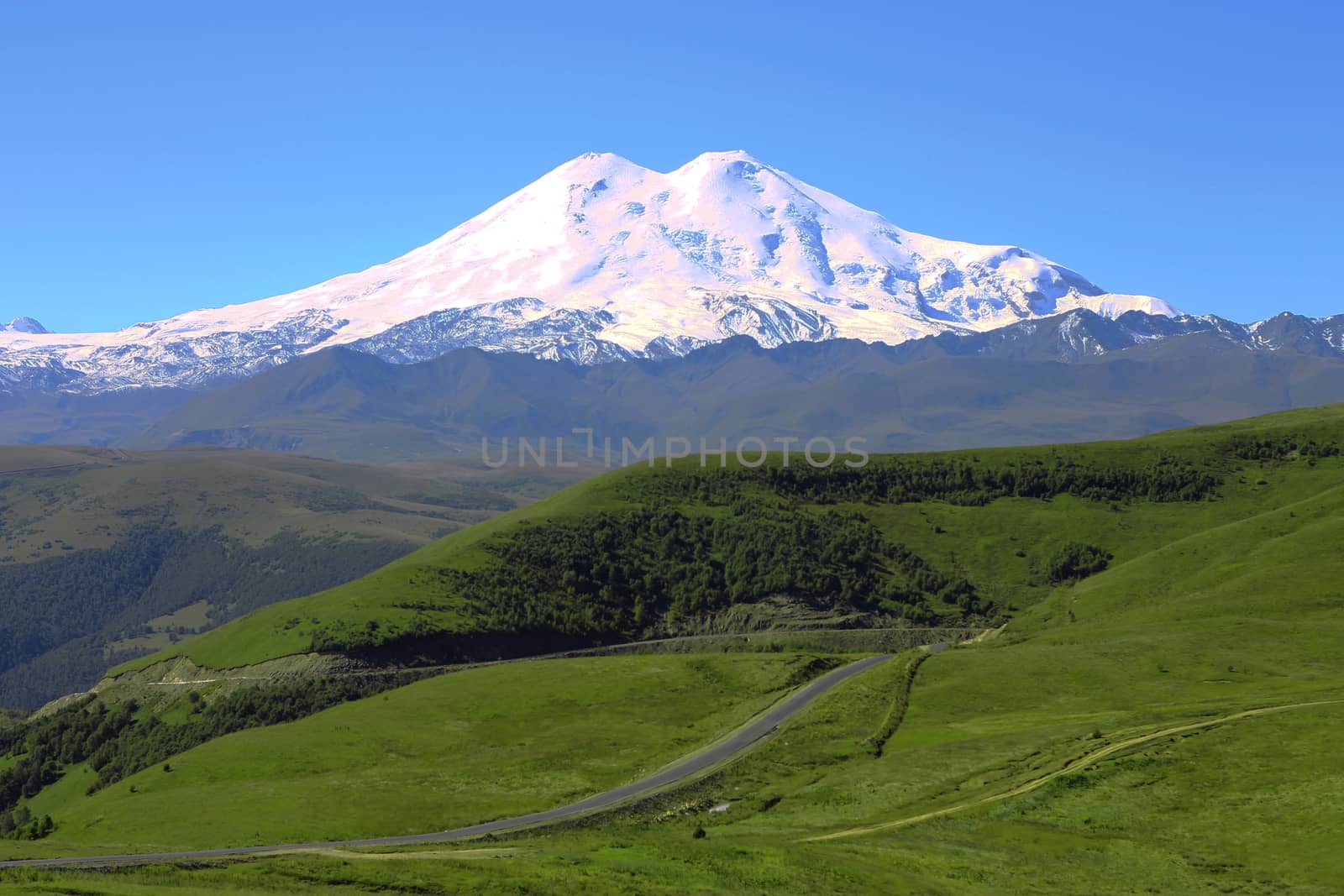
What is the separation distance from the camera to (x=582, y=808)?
99375 millimetres

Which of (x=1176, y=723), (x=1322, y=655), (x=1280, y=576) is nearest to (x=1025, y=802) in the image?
(x=1176, y=723)

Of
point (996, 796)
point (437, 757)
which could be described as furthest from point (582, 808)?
point (437, 757)

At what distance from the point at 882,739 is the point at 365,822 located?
137 ft

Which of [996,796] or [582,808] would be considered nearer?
[996,796]

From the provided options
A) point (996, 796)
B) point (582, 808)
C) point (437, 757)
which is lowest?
point (437, 757)

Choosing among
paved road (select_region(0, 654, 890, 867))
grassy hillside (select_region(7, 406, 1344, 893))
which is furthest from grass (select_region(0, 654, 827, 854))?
paved road (select_region(0, 654, 890, 867))

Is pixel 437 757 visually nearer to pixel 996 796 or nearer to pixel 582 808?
pixel 582 808

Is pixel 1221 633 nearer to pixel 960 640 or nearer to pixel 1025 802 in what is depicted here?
pixel 960 640

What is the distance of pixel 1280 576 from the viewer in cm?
16812

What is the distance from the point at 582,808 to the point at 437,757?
34699 millimetres

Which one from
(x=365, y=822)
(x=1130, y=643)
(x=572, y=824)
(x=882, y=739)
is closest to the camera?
(x=572, y=824)

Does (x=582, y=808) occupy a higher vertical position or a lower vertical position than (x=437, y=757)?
higher

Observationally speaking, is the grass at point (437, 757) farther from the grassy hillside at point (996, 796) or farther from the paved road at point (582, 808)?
the paved road at point (582, 808)

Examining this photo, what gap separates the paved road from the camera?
78562 millimetres
